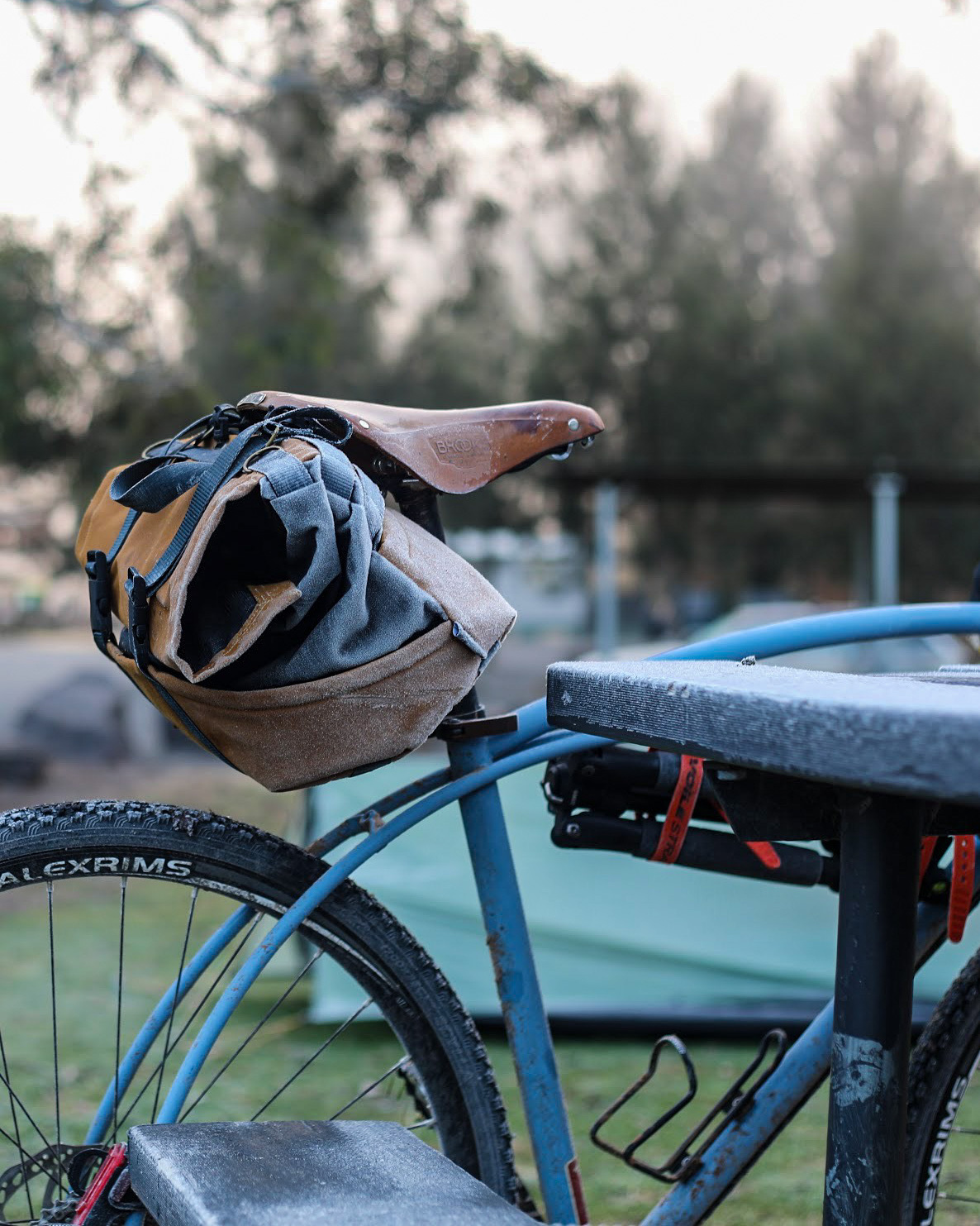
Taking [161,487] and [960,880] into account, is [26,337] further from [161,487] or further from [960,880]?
[960,880]

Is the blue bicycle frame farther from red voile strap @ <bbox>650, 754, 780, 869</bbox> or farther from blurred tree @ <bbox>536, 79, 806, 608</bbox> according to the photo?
blurred tree @ <bbox>536, 79, 806, 608</bbox>

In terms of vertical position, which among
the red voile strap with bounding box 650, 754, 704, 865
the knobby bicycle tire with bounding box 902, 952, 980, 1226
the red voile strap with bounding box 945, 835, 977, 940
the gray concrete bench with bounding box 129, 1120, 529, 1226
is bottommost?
the knobby bicycle tire with bounding box 902, 952, 980, 1226

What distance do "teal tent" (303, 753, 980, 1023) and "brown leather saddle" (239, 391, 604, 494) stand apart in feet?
5.51

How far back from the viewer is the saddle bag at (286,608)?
1.03 metres

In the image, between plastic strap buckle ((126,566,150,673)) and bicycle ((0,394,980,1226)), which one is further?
bicycle ((0,394,980,1226))

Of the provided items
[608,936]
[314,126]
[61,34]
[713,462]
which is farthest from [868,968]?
[713,462]

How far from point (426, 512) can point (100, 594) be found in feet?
1.12

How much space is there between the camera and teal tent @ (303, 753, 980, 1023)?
2900 mm

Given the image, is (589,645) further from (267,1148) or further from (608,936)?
(267,1148)

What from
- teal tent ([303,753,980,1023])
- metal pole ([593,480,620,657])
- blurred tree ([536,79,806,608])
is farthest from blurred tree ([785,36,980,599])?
teal tent ([303,753,980,1023])

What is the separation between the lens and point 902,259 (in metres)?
24.2

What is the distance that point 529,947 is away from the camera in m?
1.37

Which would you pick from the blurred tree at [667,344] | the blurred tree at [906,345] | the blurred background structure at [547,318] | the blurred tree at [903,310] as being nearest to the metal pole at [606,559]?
the blurred background structure at [547,318]

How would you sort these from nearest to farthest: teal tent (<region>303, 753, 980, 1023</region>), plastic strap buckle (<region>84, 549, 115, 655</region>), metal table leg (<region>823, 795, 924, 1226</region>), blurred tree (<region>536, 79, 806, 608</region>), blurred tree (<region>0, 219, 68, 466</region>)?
metal table leg (<region>823, 795, 924, 1226</region>), plastic strap buckle (<region>84, 549, 115, 655</region>), teal tent (<region>303, 753, 980, 1023</region>), blurred tree (<region>0, 219, 68, 466</region>), blurred tree (<region>536, 79, 806, 608</region>)
